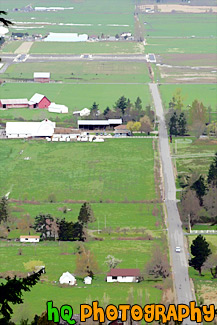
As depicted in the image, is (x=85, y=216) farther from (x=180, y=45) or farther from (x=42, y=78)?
(x=180, y=45)

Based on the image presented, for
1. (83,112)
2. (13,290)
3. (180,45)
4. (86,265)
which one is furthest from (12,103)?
(13,290)

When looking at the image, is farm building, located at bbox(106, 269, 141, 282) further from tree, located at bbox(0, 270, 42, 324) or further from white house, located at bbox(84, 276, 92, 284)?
tree, located at bbox(0, 270, 42, 324)

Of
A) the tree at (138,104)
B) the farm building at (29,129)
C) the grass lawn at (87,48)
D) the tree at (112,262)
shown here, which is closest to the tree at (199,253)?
the tree at (112,262)

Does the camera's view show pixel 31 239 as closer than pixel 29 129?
Yes

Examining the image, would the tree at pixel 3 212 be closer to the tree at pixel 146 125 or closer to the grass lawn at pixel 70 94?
the tree at pixel 146 125

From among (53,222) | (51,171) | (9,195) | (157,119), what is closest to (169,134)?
(157,119)

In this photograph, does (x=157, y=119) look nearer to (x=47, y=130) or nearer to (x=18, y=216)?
(x=47, y=130)
